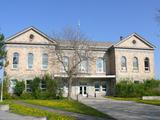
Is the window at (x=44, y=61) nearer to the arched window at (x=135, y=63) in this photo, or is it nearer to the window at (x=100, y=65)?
the window at (x=100, y=65)

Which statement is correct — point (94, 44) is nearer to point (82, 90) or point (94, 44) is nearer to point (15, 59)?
point (82, 90)

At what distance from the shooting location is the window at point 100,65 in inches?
2148

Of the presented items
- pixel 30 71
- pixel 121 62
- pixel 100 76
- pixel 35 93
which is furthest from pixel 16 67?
pixel 121 62

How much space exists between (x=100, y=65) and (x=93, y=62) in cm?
309

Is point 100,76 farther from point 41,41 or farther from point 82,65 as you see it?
point 41,41

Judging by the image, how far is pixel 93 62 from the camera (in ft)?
171

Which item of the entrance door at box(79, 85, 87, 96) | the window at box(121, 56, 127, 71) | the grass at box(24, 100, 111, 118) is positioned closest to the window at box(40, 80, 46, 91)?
the entrance door at box(79, 85, 87, 96)

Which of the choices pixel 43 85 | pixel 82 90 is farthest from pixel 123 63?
pixel 43 85

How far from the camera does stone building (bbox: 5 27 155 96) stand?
A: 49.0 meters

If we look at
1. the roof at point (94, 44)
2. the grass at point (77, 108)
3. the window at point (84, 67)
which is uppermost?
the roof at point (94, 44)

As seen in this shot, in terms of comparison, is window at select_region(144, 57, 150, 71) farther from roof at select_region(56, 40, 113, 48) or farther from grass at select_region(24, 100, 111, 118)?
grass at select_region(24, 100, 111, 118)

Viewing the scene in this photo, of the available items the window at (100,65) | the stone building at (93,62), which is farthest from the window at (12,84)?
the window at (100,65)

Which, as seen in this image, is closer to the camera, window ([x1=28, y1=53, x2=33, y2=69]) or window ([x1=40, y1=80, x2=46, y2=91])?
window ([x1=40, y1=80, x2=46, y2=91])

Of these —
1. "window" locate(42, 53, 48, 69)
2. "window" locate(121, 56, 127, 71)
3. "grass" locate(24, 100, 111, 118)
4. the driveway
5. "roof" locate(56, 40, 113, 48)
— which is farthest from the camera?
"window" locate(121, 56, 127, 71)
